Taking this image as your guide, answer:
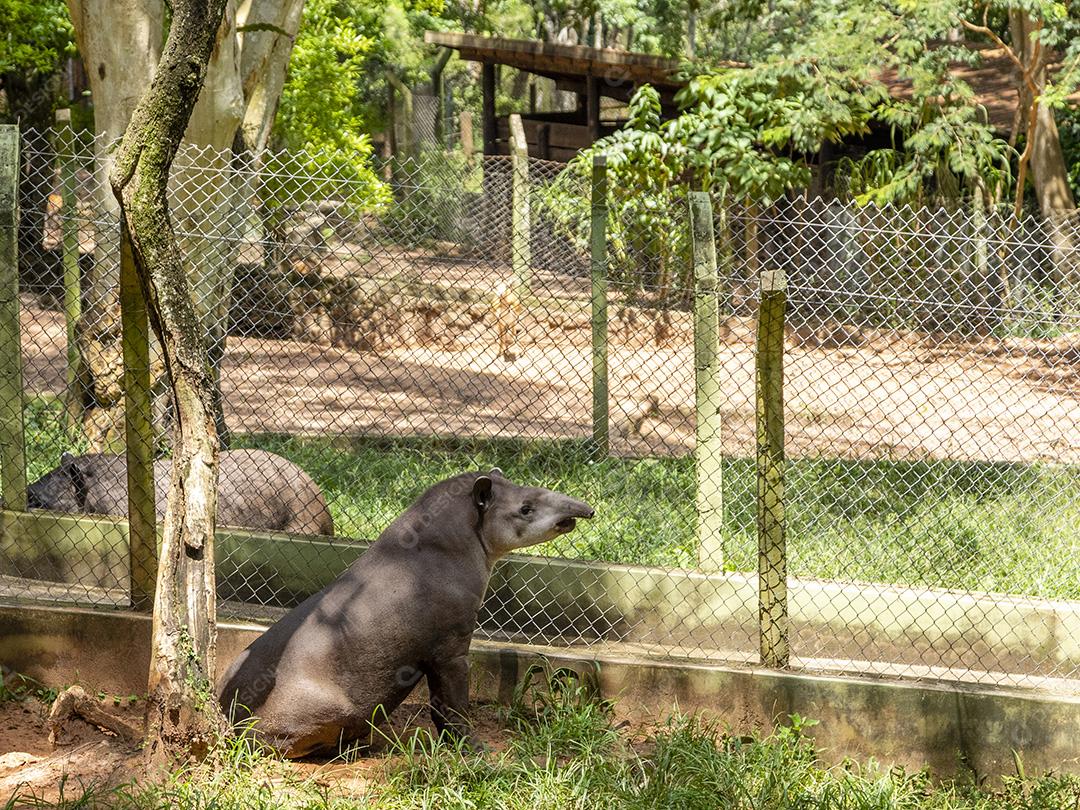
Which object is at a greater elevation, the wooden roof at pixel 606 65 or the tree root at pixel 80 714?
the wooden roof at pixel 606 65

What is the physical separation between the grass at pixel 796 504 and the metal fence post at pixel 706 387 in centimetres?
51

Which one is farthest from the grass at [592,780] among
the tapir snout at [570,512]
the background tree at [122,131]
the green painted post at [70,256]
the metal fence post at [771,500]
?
the green painted post at [70,256]

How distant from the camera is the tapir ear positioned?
479 centimetres

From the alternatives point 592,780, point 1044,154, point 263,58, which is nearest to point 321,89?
point 263,58

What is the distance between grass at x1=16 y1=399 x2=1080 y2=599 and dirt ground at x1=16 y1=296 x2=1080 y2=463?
37.1 inches

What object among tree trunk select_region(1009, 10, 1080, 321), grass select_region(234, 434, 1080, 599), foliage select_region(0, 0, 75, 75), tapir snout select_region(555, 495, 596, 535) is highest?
foliage select_region(0, 0, 75, 75)

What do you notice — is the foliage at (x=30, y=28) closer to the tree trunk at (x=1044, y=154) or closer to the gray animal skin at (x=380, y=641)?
the gray animal skin at (x=380, y=641)

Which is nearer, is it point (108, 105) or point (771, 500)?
point (771, 500)

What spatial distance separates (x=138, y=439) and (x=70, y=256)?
113 inches

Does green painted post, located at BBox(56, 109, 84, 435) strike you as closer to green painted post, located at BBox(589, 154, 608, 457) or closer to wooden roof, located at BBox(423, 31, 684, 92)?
green painted post, located at BBox(589, 154, 608, 457)

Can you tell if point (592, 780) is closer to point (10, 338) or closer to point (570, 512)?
point (570, 512)

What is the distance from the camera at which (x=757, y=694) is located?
495 centimetres

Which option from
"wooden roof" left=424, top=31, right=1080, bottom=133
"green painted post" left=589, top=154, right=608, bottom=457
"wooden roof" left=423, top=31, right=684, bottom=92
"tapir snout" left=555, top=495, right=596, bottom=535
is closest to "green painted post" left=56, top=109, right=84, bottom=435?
"green painted post" left=589, top=154, right=608, bottom=457

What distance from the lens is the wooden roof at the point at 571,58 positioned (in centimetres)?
1809
